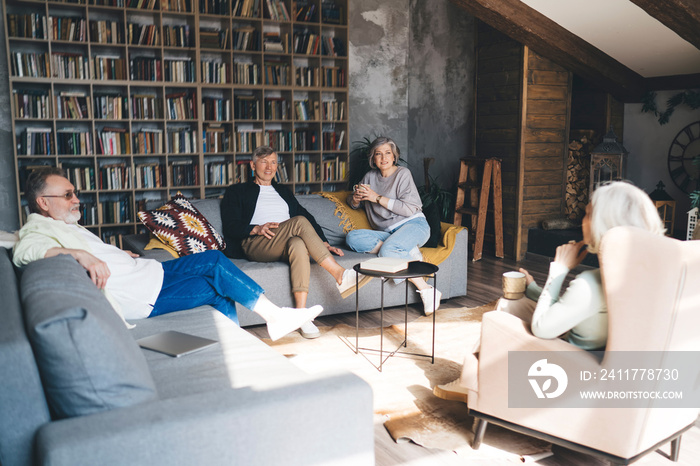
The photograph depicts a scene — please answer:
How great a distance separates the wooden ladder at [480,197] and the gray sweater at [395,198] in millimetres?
1845

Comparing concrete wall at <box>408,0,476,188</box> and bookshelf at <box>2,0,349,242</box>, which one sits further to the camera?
concrete wall at <box>408,0,476,188</box>

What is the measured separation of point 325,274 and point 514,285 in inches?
72.4

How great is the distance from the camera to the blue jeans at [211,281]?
9.52 feet

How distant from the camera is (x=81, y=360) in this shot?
134 cm

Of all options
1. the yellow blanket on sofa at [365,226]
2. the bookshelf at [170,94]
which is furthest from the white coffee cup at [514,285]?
the bookshelf at [170,94]

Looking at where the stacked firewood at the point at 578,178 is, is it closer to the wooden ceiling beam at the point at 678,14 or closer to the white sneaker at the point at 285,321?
the wooden ceiling beam at the point at 678,14

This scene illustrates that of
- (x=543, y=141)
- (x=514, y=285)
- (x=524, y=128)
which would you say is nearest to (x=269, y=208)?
(x=514, y=285)

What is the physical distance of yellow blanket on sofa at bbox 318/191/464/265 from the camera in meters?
4.27

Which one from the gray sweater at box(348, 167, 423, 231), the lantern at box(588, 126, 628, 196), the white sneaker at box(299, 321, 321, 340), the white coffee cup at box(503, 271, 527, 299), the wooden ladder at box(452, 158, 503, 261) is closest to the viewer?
the white coffee cup at box(503, 271, 527, 299)

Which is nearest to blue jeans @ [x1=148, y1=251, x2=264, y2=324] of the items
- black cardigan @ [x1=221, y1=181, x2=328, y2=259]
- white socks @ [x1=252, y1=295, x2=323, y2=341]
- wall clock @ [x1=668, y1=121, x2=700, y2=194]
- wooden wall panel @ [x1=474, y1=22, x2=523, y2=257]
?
white socks @ [x1=252, y1=295, x2=323, y2=341]

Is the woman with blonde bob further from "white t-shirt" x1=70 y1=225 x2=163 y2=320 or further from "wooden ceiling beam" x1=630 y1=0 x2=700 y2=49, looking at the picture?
"wooden ceiling beam" x1=630 y1=0 x2=700 y2=49

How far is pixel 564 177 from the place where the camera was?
6254 mm

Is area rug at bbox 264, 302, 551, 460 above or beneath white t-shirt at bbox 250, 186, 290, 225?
beneath

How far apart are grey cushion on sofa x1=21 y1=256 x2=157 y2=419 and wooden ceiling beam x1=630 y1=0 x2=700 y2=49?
4.59 metres
